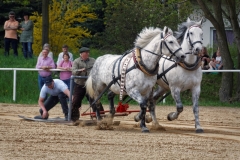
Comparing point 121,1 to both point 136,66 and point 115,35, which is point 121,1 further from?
point 136,66

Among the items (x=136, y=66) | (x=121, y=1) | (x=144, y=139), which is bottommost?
(x=144, y=139)

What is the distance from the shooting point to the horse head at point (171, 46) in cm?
1358

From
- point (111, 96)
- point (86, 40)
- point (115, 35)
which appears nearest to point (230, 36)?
A: point (86, 40)

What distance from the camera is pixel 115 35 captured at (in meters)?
25.7

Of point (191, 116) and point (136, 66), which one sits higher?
point (136, 66)

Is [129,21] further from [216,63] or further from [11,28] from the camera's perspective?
[11,28]

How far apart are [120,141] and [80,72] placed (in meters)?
3.77

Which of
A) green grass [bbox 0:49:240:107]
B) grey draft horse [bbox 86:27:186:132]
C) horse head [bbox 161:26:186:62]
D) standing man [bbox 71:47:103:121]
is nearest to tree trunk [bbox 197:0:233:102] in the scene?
green grass [bbox 0:49:240:107]

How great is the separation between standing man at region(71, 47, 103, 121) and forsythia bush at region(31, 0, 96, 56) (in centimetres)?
1265

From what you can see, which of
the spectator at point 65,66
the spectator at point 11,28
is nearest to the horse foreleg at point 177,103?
the spectator at point 65,66

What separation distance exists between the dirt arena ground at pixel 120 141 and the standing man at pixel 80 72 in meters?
0.84

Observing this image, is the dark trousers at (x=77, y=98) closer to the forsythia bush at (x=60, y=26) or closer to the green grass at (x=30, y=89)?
the green grass at (x=30, y=89)

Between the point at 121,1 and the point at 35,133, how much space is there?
46.6 ft

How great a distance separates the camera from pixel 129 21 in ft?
84.0
